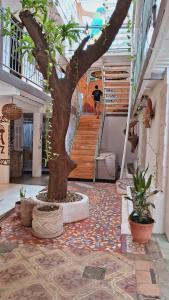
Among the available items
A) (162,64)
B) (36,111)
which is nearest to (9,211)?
(162,64)

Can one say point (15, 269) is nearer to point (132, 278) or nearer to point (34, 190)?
point (132, 278)

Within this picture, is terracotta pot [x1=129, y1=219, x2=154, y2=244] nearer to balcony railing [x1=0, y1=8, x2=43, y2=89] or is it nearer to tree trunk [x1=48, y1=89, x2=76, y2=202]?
tree trunk [x1=48, y1=89, x2=76, y2=202]

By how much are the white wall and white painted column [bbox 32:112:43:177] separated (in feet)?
11.0

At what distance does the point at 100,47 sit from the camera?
3834 millimetres

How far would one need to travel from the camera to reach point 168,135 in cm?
376

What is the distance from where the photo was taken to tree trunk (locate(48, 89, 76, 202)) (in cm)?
421

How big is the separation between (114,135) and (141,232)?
26.0 ft

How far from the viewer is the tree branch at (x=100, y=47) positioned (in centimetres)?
353

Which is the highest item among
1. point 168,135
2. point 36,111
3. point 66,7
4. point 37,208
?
point 66,7

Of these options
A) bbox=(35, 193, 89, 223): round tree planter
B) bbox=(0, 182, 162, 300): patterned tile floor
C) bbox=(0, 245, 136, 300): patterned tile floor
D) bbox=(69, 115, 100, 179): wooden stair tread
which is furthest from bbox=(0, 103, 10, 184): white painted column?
bbox=(0, 245, 136, 300): patterned tile floor

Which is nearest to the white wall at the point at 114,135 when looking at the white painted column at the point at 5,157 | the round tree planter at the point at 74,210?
the white painted column at the point at 5,157

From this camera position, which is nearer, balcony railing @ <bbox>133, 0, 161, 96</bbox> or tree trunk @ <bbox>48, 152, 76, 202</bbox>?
balcony railing @ <bbox>133, 0, 161, 96</bbox>

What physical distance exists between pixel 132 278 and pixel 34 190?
436 centimetres

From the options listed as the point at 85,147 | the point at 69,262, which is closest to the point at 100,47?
the point at 69,262
